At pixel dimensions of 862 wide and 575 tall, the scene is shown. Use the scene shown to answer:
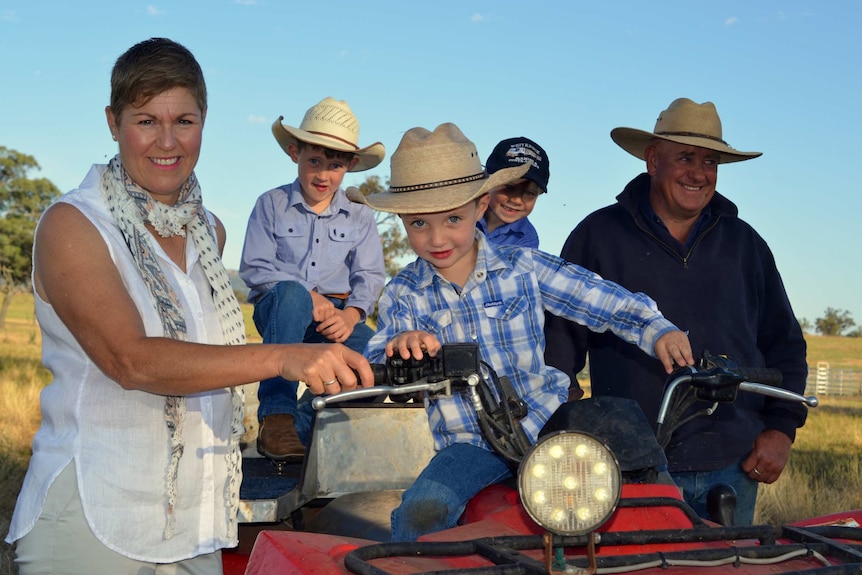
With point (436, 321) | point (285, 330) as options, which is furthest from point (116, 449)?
point (285, 330)

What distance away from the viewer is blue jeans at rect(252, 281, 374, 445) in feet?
15.7

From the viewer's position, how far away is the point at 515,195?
19.2ft

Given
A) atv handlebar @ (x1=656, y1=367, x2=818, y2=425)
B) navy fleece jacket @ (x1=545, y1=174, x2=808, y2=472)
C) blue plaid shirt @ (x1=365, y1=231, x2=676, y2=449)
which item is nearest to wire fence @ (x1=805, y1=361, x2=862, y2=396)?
navy fleece jacket @ (x1=545, y1=174, x2=808, y2=472)

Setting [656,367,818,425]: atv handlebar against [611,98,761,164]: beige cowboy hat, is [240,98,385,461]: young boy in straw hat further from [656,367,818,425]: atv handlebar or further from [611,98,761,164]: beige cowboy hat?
[656,367,818,425]: atv handlebar

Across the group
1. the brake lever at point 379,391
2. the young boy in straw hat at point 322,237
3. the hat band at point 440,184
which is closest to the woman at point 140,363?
the brake lever at point 379,391

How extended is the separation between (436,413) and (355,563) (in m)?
1.50

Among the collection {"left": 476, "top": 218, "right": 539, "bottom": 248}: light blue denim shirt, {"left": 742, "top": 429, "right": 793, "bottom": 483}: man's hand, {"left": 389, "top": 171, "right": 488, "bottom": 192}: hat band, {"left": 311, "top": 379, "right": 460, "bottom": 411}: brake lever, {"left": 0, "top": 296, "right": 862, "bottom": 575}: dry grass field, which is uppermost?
{"left": 476, "top": 218, "right": 539, "bottom": 248}: light blue denim shirt

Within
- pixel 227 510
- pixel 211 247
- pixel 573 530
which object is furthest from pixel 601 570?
pixel 211 247

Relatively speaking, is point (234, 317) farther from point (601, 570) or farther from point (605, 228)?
point (605, 228)

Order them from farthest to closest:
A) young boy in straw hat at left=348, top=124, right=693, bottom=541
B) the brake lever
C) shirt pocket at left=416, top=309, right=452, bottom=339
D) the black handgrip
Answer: shirt pocket at left=416, top=309, right=452, bottom=339
young boy in straw hat at left=348, top=124, right=693, bottom=541
the black handgrip
the brake lever

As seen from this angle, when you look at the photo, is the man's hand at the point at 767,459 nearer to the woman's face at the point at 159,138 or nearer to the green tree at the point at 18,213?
the woman's face at the point at 159,138

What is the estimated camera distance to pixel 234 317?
10.4ft

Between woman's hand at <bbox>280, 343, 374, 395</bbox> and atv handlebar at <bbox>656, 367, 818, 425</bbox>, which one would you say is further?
atv handlebar at <bbox>656, 367, 818, 425</bbox>

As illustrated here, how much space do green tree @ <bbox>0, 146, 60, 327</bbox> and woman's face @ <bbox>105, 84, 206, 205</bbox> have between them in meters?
36.6
